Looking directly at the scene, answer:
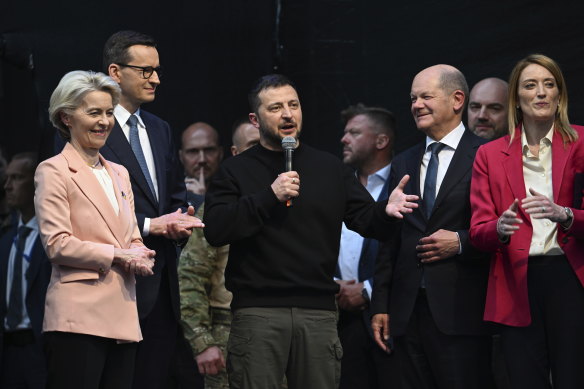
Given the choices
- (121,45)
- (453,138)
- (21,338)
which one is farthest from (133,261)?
(21,338)

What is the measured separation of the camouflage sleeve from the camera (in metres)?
4.97

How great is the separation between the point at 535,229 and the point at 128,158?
1793mm

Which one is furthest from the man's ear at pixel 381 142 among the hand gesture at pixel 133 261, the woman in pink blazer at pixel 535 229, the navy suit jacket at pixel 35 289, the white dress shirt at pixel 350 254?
the hand gesture at pixel 133 261

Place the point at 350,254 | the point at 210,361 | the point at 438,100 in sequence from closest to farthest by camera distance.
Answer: the point at 438,100, the point at 210,361, the point at 350,254

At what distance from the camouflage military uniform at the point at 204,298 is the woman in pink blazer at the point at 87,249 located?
111 centimetres

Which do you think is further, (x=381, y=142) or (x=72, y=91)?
(x=381, y=142)

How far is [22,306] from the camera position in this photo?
19.0 ft

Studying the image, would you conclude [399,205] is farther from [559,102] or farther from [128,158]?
[128,158]

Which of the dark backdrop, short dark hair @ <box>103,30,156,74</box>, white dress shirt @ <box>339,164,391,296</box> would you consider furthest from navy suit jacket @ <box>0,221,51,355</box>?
white dress shirt @ <box>339,164,391,296</box>

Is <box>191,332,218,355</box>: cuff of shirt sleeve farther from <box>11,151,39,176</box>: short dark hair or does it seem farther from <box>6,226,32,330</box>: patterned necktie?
<box>11,151,39,176</box>: short dark hair

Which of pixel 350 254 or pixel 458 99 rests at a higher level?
pixel 458 99

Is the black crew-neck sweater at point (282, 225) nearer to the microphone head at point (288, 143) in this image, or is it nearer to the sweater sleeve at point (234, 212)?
the sweater sleeve at point (234, 212)

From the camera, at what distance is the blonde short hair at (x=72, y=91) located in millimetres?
3855

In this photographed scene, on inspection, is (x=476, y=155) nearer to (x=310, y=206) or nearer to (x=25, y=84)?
(x=310, y=206)
